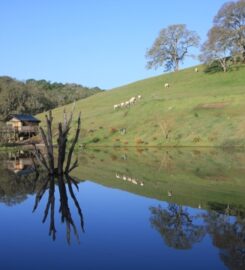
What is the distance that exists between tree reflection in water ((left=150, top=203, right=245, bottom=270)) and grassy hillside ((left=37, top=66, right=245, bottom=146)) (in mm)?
43780

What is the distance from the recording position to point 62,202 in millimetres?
21141

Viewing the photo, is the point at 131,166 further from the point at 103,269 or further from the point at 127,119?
the point at 127,119

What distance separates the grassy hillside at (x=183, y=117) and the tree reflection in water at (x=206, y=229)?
43780mm

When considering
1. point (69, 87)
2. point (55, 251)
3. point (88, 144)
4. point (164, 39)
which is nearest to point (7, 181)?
point (55, 251)

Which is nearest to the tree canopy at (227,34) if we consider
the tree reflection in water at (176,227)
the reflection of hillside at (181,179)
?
the reflection of hillside at (181,179)

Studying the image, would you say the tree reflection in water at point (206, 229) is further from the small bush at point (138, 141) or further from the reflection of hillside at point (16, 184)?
the small bush at point (138, 141)

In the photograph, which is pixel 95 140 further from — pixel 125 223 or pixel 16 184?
pixel 125 223

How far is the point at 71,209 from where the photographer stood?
19.7 m

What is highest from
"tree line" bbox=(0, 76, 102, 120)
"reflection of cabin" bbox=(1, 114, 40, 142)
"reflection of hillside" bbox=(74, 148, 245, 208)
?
"tree line" bbox=(0, 76, 102, 120)

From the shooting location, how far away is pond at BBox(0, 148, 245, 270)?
477 inches

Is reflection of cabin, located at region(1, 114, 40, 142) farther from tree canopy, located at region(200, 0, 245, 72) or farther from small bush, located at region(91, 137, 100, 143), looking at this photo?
tree canopy, located at region(200, 0, 245, 72)

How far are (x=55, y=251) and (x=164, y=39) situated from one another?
117036mm

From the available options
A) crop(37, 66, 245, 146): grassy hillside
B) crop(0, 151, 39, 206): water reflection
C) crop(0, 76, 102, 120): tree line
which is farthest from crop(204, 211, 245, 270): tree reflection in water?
crop(0, 76, 102, 120): tree line

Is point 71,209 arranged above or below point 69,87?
below
